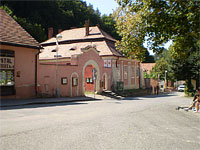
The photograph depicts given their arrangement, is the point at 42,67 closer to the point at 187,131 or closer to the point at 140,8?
the point at 140,8

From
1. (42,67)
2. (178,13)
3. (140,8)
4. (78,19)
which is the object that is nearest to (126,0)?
(140,8)

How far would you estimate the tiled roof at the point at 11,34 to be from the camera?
57.4ft

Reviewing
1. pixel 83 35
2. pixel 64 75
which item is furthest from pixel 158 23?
pixel 83 35

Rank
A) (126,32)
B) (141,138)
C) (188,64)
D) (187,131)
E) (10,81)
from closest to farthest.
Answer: (141,138)
(187,131)
(126,32)
(10,81)
(188,64)

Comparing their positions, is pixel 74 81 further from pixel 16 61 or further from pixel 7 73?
pixel 7 73

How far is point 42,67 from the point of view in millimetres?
20562

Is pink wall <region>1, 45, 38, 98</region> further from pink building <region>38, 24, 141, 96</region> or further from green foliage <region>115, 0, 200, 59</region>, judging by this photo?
green foliage <region>115, 0, 200, 59</region>

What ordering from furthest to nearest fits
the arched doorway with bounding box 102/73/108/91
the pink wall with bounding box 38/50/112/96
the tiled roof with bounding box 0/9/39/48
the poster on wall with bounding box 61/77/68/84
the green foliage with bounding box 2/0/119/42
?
the green foliage with bounding box 2/0/119/42 < the arched doorway with bounding box 102/73/108/91 < the poster on wall with bounding box 61/77/68/84 < the pink wall with bounding box 38/50/112/96 < the tiled roof with bounding box 0/9/39/48

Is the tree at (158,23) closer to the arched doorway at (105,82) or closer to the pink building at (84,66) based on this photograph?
the pink building at (84,66)

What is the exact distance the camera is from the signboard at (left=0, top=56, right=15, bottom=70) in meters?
17.0

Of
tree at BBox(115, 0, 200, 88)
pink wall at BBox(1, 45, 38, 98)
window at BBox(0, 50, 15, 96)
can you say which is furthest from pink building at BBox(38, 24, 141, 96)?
tree at BBox(115, 0, 200, 88)

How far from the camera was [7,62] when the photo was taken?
1736 cm

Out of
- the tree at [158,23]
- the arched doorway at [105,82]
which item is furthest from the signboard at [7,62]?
the arched doorway at [105,82]

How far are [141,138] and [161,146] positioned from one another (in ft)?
2.65
